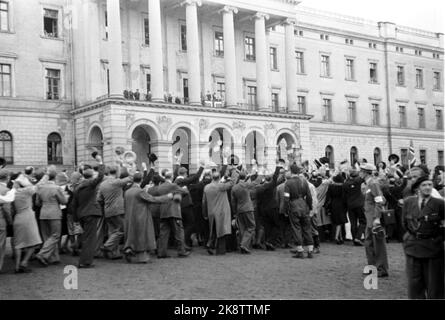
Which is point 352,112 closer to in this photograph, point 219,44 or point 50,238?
point 219,44

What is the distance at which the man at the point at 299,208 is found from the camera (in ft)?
43.5

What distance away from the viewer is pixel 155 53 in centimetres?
3516

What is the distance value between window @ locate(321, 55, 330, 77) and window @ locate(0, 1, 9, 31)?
26.2 metres

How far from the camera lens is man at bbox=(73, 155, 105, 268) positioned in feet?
38.9

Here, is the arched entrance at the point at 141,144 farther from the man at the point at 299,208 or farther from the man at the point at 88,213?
the man at the point at 88,213

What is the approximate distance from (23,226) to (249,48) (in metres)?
34.8

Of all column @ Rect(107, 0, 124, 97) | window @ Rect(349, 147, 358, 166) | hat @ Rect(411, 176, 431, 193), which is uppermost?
column @ Rect(107, 0, 124, 97)

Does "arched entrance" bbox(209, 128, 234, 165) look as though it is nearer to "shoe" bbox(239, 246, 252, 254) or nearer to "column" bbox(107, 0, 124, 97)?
"column" bbox(107, 0, 124, 97)

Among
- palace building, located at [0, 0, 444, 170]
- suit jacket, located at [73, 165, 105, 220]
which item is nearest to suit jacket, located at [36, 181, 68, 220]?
suit jacket, located at [73, 165, 105, 220]

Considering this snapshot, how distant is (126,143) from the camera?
33.6 metres

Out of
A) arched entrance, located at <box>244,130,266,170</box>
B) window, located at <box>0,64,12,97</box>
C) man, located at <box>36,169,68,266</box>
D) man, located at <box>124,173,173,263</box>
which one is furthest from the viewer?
arched entrance, located at <box>244,130,266,170</box>

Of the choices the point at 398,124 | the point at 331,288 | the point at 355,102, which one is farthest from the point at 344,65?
the point at 331,288
